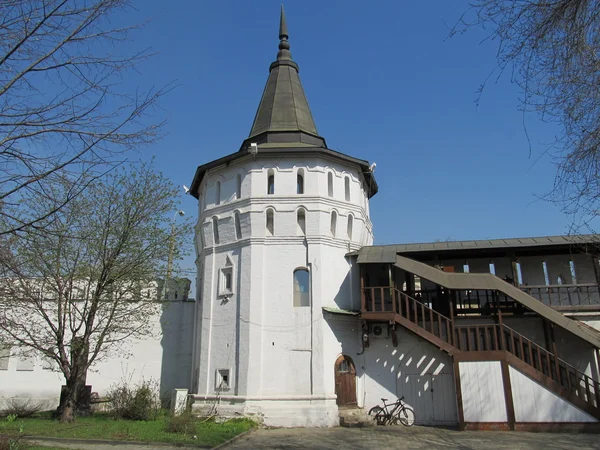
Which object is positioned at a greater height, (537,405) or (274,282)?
(274,282)

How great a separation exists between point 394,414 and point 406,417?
42 centimetres

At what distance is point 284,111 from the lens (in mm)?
21578

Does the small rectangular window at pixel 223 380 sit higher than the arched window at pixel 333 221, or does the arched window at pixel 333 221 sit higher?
the arched window at pixel 333 221

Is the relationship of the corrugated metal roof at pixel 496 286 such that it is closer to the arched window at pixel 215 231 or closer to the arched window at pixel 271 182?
the arched window at pixel 271 182

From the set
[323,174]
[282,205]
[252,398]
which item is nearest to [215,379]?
[252,398]

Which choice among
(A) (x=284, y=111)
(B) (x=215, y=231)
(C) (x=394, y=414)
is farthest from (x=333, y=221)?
(C) (x=394, y=414)

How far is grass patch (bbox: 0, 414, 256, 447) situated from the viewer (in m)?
12.3

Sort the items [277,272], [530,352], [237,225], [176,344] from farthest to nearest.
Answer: [176,344], [237,225], [277,272], [530,352]

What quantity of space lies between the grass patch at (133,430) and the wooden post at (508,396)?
25.8 feet

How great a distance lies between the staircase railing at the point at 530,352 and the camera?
14836mm

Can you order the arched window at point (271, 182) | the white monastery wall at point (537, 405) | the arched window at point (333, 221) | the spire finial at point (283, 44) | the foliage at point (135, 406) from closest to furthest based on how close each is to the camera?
the white monastery wall at point (537, 405) → the foliage at point (135, 406) → the arched window at point (333, 221) → the arched window at point (271, 182) → the spire finial at point (283, 44)

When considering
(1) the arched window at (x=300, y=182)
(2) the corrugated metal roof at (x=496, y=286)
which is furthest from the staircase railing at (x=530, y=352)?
(1) the arched window at (x=300, y=182)

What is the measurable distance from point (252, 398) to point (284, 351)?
1.87 meters

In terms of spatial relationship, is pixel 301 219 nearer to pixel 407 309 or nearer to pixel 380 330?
pixel 380 330
